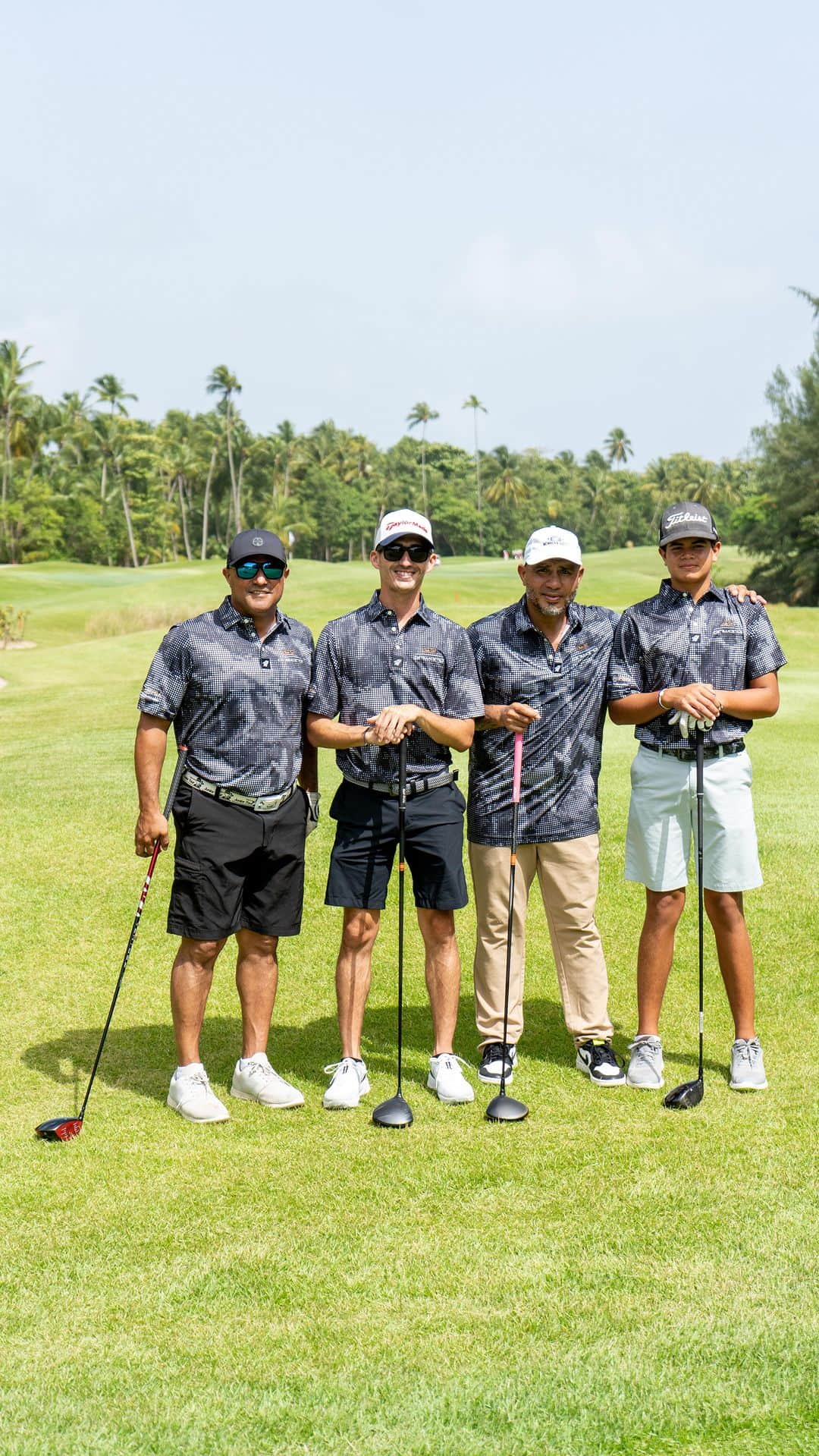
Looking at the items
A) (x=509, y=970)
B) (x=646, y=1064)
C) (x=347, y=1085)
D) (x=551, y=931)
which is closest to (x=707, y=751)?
(x=551, y=931)

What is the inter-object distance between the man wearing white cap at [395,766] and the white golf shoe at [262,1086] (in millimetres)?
205

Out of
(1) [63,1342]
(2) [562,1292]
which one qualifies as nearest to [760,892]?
(2) [562,1292]

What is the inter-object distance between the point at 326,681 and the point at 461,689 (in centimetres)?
60

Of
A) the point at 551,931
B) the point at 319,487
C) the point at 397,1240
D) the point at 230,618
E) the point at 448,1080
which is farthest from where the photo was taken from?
the point at 319,487

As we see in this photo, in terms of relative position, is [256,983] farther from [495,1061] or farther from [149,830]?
[495,1061]

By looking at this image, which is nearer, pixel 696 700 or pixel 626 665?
pixel 696 700

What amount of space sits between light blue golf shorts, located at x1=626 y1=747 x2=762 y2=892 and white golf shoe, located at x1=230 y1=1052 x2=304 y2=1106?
1909mm

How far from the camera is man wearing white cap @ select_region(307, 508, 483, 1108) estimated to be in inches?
224

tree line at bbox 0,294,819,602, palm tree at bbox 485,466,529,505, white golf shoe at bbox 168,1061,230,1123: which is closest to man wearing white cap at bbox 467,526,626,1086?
white golf shoe at bbox 168,1061,230,1123

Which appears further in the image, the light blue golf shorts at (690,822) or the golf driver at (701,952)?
the light blue golf shorts at (690,822)

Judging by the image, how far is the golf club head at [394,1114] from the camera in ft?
17.9

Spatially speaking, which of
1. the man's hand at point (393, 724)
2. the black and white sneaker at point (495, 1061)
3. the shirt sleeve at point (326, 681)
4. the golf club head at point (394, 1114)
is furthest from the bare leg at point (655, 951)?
the shirt sleeve at point (326, 681)

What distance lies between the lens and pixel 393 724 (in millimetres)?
5406

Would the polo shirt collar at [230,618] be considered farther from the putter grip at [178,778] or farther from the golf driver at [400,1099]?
the golf driver at [400,1099]
